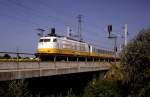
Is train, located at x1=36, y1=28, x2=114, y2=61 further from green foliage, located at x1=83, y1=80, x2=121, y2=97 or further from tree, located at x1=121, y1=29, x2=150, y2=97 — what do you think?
tree, located at x1=121, y1=29, x2=150, y2=97

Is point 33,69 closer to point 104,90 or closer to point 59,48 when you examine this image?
point 104,90

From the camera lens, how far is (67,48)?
39.1 metres

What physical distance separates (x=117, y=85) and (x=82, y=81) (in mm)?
8716

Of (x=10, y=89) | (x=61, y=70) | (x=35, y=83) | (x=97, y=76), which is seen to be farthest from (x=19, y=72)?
(x=97, y=76)

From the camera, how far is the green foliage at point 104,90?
3097cm

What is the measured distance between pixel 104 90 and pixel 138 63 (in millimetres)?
6134

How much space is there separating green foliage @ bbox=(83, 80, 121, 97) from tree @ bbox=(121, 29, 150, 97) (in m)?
2.70

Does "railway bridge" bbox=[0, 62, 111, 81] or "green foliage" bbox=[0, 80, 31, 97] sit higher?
"railway bridge" bbox=[0, 62, 111, 81]

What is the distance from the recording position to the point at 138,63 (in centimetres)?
2741

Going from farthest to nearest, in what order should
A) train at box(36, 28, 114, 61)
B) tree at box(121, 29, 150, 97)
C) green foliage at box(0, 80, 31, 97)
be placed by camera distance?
train at box(36, 28, 114, 61) → tree at box(121, 29, 150, 97) → green foliage at box(0, 80, 31, 97)

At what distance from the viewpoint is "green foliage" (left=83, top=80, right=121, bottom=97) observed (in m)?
31.0

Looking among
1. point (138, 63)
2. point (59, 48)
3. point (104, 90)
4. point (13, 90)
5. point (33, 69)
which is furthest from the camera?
point (59, 48)

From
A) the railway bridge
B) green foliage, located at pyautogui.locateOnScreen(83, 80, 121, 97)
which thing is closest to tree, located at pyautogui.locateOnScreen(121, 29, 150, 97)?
green foliage, located at pyautogui.locateOnScreen(83, 80, 121, 97)

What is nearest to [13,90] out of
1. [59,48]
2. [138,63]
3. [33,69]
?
[33,69]
